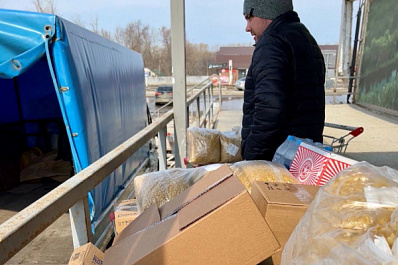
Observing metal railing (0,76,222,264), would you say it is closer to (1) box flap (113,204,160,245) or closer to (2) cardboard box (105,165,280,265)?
(1) box flap (113,204,160,245)

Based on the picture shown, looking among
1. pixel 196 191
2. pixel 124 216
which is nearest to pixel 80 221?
pixel 124 216

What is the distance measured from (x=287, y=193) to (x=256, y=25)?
4.64 ft

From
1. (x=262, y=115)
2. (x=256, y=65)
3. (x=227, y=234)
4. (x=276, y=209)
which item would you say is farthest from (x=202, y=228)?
(x=256, y=65)

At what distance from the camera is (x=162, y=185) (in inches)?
72.8

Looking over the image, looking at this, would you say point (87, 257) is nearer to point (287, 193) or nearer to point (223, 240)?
point (223, 240)

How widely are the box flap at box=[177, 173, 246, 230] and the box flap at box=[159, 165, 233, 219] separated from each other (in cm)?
7

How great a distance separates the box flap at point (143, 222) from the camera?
57.2 inches

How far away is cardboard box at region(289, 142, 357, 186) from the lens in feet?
5.30

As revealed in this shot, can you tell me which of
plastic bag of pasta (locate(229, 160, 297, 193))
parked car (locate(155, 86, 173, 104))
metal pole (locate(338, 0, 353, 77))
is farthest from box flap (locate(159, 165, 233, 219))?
parked car (locate(155, 86, 173, 104))

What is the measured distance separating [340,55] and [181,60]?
38.2 feet

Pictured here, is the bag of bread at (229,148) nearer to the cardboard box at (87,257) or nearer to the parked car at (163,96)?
the cardboard box at (87,257)

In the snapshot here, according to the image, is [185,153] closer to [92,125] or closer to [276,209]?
[92,125]

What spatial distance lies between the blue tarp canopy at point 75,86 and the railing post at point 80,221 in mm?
1322

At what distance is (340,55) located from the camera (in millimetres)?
12945
